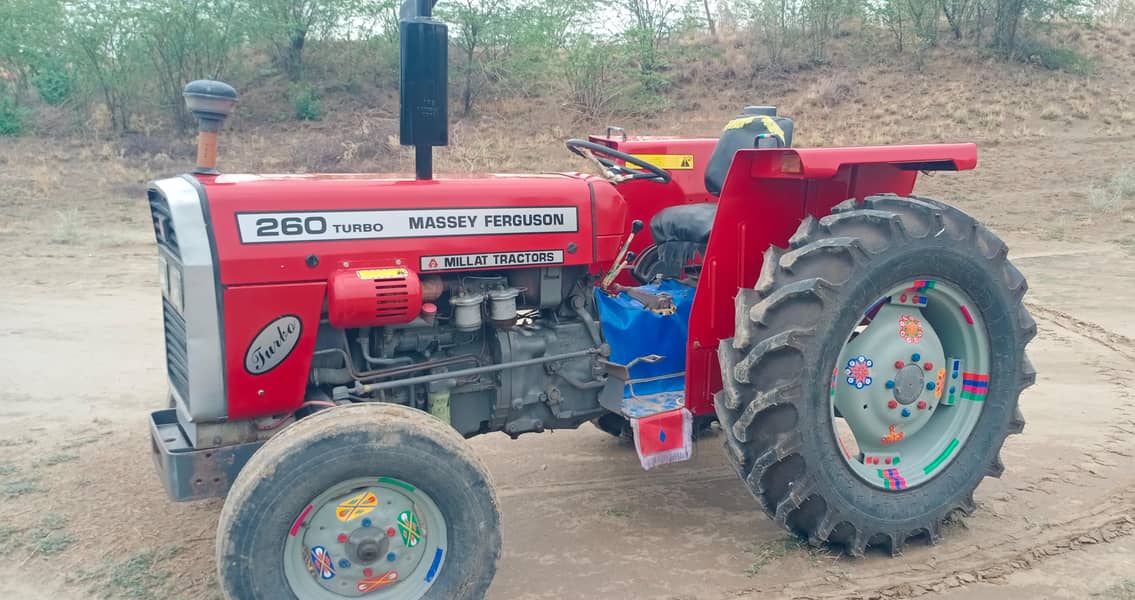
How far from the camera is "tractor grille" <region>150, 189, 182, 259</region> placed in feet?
10.2

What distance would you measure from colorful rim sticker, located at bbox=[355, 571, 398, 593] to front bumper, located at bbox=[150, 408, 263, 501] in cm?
57

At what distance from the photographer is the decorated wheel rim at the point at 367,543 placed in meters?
2.86

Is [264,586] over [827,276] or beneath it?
beneath

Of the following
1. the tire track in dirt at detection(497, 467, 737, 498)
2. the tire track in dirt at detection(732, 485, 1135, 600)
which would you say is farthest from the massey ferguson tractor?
the tire track in dirt at detection(497, 467, 737, 498)

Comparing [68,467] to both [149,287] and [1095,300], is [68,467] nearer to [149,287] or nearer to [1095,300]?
[149,287]

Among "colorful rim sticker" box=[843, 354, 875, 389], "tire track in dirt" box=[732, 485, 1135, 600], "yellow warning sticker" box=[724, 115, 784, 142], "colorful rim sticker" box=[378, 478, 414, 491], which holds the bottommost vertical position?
"tire track in dirt" box=[732, 485, 1135, 600]

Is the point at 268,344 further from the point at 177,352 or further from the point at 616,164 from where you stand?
the point at 616,164

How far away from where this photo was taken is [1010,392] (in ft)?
12.5

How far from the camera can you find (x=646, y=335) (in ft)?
12.7

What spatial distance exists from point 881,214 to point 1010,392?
3.42 feet

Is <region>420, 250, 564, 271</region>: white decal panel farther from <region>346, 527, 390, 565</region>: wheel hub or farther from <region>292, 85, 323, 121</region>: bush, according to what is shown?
<region>292, 85, 323, 121</region>: bush

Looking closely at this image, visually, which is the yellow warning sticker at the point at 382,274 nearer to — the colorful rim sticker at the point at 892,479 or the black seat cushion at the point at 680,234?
the black seat cushion at the point at 680,234

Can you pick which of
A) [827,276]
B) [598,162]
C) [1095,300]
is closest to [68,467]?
[598,162]

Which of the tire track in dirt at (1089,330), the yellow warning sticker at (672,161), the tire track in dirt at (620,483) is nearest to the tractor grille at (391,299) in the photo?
the tire track in dirt at (620,483)
